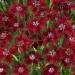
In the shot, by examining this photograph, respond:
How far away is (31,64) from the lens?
1914 millimetres

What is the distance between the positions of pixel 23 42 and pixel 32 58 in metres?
0.13

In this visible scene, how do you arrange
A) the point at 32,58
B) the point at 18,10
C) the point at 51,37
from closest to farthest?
1. the point at 32,58
2. the point at 51,37
3. the point at 18,10

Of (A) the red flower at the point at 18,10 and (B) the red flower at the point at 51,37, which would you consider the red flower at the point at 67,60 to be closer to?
(B) the red flower at the point at 51,37

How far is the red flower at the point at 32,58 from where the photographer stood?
1.87 m

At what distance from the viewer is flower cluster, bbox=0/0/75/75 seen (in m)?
1.89

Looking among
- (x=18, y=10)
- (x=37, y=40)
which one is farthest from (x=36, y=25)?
(x=18, y=10)

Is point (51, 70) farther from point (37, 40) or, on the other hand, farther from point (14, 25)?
point (14, 25)

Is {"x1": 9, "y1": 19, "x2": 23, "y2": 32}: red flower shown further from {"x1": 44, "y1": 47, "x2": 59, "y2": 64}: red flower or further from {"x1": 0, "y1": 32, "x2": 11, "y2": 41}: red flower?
Result: {"x1": 44, "y1": 47, "x2": 59, "y2": 64}: red flower

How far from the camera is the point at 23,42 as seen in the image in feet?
6.40

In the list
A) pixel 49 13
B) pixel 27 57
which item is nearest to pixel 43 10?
A: pixel 49 13

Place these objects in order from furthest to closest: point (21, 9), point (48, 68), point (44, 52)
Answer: point (21, 9)
point (44, 52)
point (48, 68)

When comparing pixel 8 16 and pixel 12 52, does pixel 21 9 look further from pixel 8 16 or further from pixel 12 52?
pixel 12 52

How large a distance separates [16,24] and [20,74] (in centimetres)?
30

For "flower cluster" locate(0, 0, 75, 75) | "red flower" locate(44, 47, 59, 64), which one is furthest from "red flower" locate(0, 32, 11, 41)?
"red flower" locate(44, 47, 59, 64)
